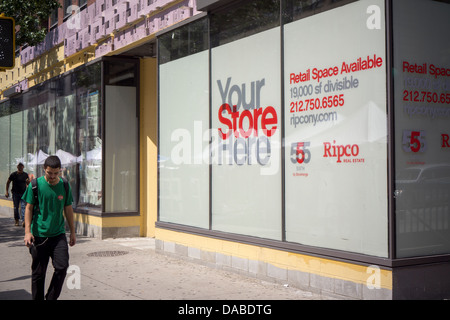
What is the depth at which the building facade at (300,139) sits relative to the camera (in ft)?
24.3

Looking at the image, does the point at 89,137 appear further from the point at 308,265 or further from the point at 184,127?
the point at 308,265

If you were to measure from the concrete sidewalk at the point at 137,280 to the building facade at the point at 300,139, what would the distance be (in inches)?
13.0

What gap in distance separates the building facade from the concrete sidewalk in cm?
33

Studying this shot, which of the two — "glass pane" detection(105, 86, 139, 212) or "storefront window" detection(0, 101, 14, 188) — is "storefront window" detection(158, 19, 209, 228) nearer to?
"glass pane" detection(105, 86, 139, 212)

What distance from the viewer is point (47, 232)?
6719 millimetres

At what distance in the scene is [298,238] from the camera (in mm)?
8688

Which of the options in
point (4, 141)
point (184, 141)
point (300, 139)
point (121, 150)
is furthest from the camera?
point (4, 141)

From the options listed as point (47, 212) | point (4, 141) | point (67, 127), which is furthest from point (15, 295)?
point (4, 141)

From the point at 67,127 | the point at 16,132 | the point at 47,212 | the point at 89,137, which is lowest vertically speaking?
the point at 47,212

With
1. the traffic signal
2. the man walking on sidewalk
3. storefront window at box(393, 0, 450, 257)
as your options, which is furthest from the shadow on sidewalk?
storefront window at box(393, 0, 450, 257)

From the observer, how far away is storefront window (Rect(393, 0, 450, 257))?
24.2ft

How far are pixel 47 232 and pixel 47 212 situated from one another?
0.22 m
